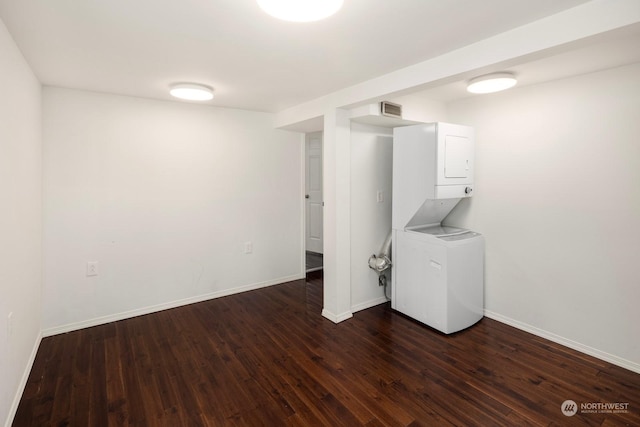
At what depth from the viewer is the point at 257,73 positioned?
2463mm

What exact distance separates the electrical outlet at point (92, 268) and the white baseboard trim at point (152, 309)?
425mm

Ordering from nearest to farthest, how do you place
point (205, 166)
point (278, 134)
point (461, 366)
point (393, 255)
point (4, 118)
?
point (4, 118) < point (461, 366) < point (393, 255) < point (205, 166) < point (278, 134)

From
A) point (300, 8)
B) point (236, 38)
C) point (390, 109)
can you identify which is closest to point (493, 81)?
point (390, 109)

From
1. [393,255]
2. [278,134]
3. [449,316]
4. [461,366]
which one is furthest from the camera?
[278,134]

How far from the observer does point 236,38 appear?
6.08ft

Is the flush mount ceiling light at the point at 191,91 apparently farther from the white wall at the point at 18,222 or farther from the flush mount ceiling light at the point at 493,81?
the flush mount ceiling light at the point at 493,81

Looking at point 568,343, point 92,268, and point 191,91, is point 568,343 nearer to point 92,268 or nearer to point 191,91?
point 191,91

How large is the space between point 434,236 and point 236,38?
2.20m

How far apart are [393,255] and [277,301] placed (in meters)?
1.36

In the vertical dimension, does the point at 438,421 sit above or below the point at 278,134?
below

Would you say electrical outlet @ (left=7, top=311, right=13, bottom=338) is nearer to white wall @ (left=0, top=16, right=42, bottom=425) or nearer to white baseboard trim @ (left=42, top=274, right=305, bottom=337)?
white wall @ (left=0, top=16, right=42, bottom=425)

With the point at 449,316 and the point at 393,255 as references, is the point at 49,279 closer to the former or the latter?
the point at 393,255

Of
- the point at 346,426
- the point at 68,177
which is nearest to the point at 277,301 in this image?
the point at 346,426

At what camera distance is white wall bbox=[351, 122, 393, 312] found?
3.29 metres
